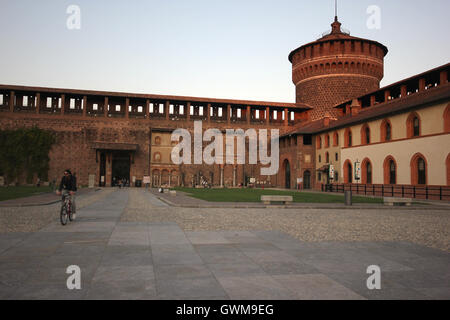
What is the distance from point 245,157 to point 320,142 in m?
11.9

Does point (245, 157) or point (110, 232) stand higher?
point (245, 157)

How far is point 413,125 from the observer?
1091 inches

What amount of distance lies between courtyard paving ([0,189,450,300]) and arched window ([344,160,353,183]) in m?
29.1

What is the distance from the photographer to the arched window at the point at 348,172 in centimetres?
3635

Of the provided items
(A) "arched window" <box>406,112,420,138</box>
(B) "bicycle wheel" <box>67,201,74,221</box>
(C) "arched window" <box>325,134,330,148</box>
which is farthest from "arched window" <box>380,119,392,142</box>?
(B) "bicycle wheel" <box>67,201,74,221</box>

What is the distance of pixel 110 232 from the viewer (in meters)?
7.98

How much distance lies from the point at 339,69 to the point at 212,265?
5046 centimetres

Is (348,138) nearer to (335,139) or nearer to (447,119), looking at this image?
(335,139)

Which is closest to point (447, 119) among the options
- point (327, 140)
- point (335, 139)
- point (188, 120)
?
point (335, 139)

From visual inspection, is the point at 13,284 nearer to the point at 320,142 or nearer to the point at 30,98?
the point at 320,142
